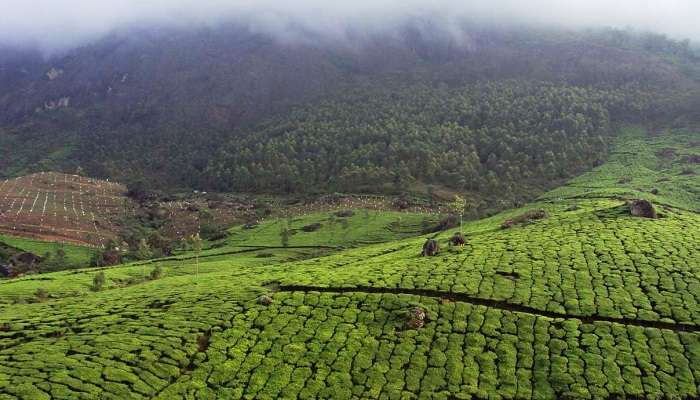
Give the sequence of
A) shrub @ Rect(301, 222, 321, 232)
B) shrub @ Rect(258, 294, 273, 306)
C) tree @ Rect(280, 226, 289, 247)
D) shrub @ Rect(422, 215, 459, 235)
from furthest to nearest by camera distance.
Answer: shrub @ Rect(301, 222, 321, 232), tree @ Rect(280, 226, 289, 247), shrub @ Rect(422, 215, 459, 235), shrub @ Rect(258, 294, 273, 306)

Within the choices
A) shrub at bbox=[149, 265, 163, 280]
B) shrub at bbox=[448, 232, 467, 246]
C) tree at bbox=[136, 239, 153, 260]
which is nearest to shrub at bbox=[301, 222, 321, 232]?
tree at bbox=[136, 239, 153, 260]

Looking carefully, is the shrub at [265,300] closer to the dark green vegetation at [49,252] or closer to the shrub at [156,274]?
the shrub at [156,274]

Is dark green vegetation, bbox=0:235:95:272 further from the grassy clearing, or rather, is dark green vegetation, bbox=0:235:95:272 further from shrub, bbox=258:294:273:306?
shrub, bbox=258:294:273:306

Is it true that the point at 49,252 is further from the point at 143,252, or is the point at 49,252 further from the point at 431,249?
the point at 431,249

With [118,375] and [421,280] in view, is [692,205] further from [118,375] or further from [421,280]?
[118,375]

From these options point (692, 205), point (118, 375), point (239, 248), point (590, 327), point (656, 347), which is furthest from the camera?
point (239, 248)

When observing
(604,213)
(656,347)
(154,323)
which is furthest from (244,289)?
(604,213)

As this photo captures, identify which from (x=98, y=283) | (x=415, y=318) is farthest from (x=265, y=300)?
(x=98, y=283)

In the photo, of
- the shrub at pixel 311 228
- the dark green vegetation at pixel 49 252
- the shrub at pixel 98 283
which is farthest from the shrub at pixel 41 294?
the shrub at pixel 311 228
